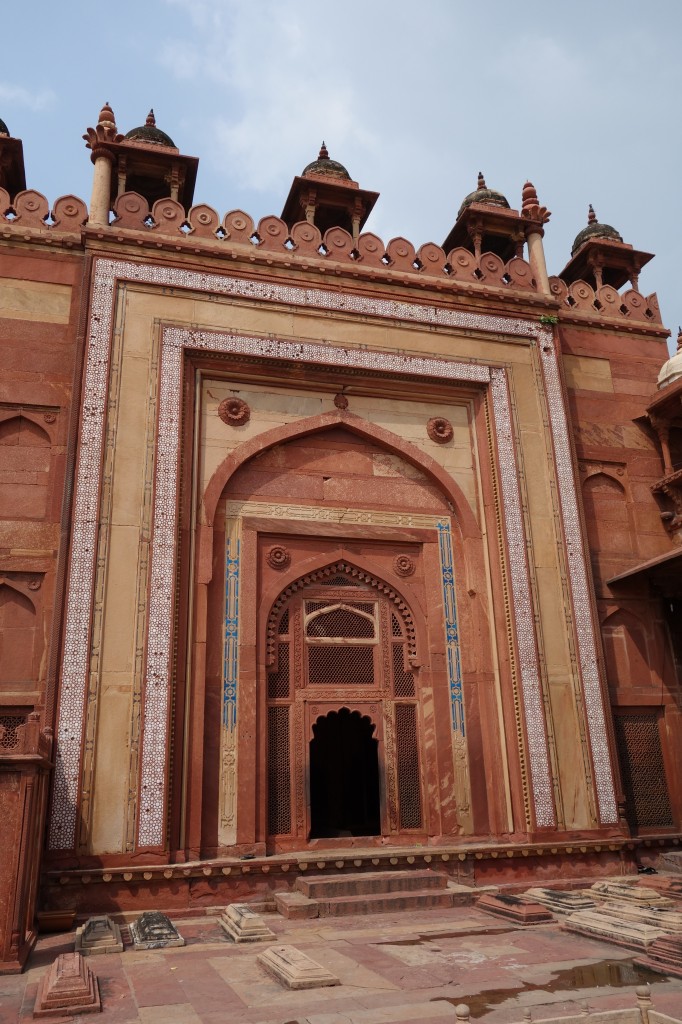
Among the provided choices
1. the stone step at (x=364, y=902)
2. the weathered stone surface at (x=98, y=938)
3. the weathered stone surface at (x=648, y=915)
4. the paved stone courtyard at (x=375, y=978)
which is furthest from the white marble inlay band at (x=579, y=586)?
the weathered stone surface at (x=98, y=938)

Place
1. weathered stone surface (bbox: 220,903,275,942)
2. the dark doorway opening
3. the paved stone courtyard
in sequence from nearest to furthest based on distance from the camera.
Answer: the paved stone courtyard < weathered stone surface (bbox: 220,903,275,942) < the dark doorway opening

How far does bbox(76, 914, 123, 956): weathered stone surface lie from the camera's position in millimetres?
5332

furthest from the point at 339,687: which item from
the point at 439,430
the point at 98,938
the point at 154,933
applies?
the point at 98,938

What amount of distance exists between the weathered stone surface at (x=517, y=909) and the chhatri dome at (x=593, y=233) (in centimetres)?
909

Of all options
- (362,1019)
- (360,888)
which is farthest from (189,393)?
(362,1019)

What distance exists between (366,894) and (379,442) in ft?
14.8

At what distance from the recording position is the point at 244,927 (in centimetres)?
580

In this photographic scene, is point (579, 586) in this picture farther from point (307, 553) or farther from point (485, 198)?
point (485, 198)

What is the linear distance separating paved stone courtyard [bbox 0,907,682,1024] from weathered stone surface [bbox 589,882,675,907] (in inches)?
34.7

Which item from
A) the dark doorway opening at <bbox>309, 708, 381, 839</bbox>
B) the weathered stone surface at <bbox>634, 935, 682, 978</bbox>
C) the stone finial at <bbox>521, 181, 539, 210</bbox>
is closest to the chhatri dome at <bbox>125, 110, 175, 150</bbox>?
the stone finial at <bbox>521, 181, 539, 210</bbox>

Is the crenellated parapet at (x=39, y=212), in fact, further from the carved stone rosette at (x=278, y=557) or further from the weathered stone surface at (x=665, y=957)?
the weathered stone surface at (x=665, y=957)

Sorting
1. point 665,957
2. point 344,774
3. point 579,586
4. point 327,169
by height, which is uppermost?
point 327,169

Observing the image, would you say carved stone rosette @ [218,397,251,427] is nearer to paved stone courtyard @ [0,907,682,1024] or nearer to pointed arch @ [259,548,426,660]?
pointed arch @ [259,548,426,660]

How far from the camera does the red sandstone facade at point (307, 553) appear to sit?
7.11 meters
